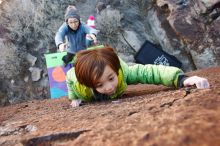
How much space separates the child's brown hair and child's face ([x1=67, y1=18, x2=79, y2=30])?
2729mm

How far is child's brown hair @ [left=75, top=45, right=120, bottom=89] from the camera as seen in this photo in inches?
93.0

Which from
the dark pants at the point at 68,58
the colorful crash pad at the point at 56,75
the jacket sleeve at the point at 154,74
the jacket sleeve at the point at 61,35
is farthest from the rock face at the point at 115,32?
the jacket sleeve at the point at 154,74

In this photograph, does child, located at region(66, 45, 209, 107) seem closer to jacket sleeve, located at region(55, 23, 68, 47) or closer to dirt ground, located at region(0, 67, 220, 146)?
dirt ground, located at region(0, 67, 220, 146)

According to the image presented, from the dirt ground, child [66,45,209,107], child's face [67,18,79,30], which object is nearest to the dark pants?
child's face [67,18,79,30]

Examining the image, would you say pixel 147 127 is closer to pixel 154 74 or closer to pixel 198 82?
pixel 198 82

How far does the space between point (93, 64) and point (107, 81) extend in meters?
0.15

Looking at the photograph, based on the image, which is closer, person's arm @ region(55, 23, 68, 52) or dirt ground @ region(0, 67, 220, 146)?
dirt ground @ region(0, 67, 220, 146)

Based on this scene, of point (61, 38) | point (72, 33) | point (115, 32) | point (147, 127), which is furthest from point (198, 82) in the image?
point (115, 32)

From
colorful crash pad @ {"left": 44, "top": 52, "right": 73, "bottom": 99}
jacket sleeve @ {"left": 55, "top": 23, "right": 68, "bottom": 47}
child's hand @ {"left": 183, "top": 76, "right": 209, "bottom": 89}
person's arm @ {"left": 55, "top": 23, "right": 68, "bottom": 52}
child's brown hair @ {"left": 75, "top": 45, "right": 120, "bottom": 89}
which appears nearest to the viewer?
child's hand @ {"left": 183, "top": 76, "right": 209, "bottom": 89}

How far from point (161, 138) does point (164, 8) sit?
6.14m

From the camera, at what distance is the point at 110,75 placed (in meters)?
2.42

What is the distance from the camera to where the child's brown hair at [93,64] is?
2.36m

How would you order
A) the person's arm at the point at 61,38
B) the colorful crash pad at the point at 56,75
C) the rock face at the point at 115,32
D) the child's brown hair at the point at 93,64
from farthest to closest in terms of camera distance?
the rock face at the point at 115,32 → the colorful crash pad at the point at 56,75 → the person's arm at the point at 61,38 → the child's brown hair at the point at 93,64

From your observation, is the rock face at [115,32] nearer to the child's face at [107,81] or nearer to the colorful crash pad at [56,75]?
the colorful crash pad at [56,75]
